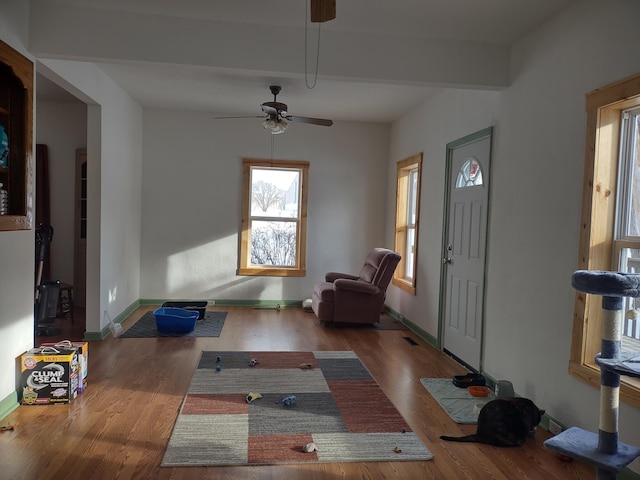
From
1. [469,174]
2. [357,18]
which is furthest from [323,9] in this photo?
[469,174]

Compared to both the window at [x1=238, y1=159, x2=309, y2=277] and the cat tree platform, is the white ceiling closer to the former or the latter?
the cat tree platform

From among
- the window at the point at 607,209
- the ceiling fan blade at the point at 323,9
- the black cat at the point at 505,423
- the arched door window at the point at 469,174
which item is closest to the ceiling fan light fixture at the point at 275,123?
the arched door window at the point at 469,174

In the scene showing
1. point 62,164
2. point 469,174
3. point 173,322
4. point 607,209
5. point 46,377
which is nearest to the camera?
point 607,209

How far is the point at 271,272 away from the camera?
6.77 m

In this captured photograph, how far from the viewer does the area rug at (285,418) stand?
102 inches

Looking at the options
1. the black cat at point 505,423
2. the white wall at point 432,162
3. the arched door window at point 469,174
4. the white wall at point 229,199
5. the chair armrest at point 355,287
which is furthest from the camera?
the white wall at point 229,199

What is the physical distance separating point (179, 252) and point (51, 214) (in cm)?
165

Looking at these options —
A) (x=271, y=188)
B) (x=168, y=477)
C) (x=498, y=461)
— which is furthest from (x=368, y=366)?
(x=271, y=188)

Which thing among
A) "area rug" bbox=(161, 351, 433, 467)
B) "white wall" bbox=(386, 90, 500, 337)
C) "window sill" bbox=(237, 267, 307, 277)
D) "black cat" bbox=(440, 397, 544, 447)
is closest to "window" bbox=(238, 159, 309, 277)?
"window sill" bbox=(237, 267, 307, 277)

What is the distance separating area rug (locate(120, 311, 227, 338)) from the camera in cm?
507

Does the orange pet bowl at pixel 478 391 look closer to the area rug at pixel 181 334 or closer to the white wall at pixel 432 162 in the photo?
the white wall at pixel 432 162

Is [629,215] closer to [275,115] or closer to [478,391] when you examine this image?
[478,391]

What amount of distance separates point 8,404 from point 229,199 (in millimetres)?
4044

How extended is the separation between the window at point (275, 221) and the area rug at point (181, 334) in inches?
41.4
